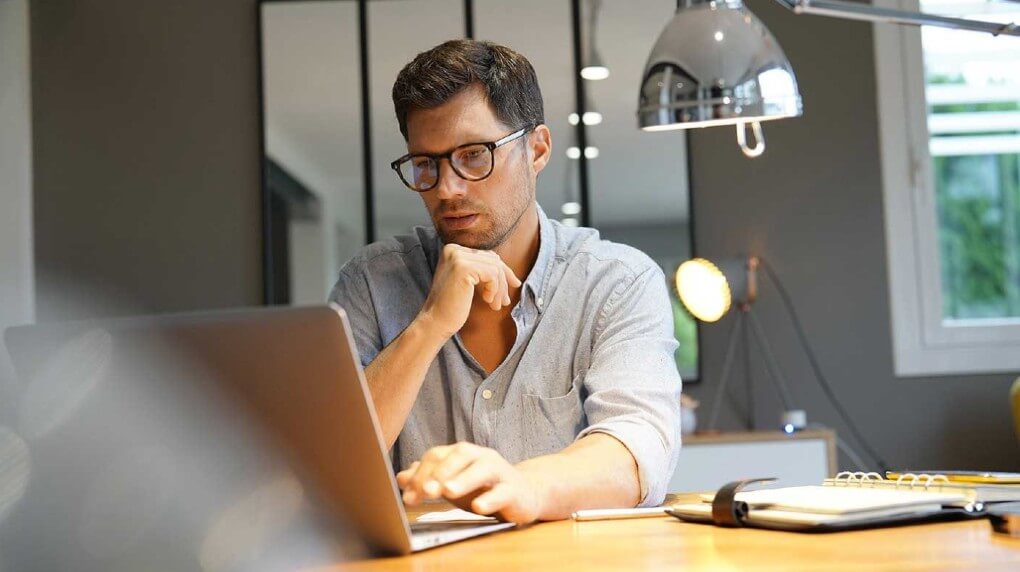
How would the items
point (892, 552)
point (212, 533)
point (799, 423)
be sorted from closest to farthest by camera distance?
point (892, 552)
point (212, 533)
point (799, 423)

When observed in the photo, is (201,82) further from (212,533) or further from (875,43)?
(212,533)

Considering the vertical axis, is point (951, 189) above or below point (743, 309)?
above

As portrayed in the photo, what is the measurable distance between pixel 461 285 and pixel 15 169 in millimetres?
2941

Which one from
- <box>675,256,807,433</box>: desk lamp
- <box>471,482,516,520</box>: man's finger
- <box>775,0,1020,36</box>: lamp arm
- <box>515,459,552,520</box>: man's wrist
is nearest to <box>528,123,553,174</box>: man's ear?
<box>775,0,1020,36</box>: lamp arm

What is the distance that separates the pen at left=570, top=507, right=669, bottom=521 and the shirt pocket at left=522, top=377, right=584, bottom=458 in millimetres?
500

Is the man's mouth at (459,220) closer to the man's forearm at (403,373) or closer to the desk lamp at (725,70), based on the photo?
the man's forearm at (403,373)

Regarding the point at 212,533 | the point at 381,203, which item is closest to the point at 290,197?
the point at 381,203

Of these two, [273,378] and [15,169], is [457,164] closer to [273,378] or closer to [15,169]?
[273,378]

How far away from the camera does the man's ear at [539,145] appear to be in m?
2.20

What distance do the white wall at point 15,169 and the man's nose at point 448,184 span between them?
2606 millimetres

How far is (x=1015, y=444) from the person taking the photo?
171 inches

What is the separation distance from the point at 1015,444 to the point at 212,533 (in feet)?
12.2

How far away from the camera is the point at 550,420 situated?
2037 millimetres

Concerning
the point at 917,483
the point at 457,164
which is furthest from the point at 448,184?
the point at 917,483
